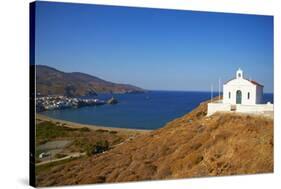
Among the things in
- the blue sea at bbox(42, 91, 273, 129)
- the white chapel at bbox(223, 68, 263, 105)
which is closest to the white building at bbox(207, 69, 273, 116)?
the white chapel at bbox(223, 68, 263, 105)

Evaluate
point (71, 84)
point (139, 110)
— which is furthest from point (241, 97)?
point (71, 84)

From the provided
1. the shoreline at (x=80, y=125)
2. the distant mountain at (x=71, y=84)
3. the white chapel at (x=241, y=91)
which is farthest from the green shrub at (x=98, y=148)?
the white chapel at (x=241, y=91)

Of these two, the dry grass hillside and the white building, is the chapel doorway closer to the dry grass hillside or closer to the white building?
the white building

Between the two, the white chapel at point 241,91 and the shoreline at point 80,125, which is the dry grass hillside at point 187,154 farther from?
the white chapel at point 241,91

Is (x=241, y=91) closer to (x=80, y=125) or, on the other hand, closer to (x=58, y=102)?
(x=80, y=125)

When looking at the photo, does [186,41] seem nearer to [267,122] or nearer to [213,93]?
[213,93]

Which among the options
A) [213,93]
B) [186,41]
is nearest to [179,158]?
[213,93]
